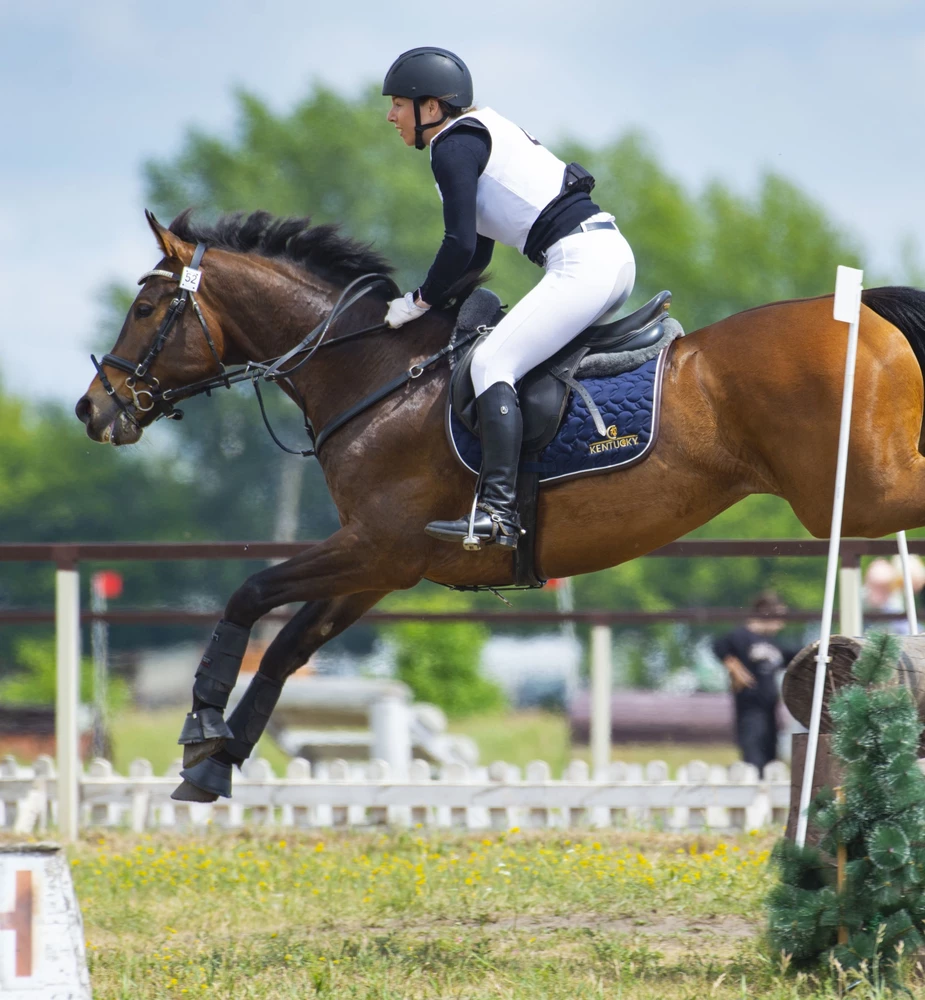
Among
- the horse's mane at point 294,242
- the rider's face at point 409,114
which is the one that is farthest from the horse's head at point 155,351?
the rider's face at point 409,114

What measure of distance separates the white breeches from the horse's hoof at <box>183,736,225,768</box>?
1.60m

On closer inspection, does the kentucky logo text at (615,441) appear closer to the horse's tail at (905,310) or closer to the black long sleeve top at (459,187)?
the black long sleeve top at (459,187)

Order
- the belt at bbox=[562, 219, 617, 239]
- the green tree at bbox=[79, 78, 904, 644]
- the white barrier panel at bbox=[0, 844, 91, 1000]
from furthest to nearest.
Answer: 1. the green tree at bbox=[79, 78, 904, 644]
2. the belt at bbox=[562, 219, 617, 239]
3. the white barrier panel at bbox=[0, 844, 91, 1000]

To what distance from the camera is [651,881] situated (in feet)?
19.2

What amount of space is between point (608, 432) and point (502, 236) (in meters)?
0.91

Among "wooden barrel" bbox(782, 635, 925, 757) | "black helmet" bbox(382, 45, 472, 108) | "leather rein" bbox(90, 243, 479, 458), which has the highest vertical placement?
"black helmet" bbox(382, 45, 472, 108)

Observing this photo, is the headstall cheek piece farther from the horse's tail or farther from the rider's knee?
the horse's tail

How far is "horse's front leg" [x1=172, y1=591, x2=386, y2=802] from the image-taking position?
5059 mm

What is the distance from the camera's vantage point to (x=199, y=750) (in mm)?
5016

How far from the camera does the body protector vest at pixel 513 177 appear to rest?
4980 millimetres

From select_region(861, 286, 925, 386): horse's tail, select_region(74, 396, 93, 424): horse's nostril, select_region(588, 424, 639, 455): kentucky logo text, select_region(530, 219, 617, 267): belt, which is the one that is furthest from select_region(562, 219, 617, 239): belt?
select_region(74, 396, 93, 424): horse's nostril

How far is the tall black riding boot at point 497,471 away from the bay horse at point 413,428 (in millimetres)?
216

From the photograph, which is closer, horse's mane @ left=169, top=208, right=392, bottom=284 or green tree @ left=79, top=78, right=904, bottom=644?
horse's mane @ left=169, top=208, right=392, bottom=284

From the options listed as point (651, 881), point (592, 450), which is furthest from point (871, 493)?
point (651, 881)
